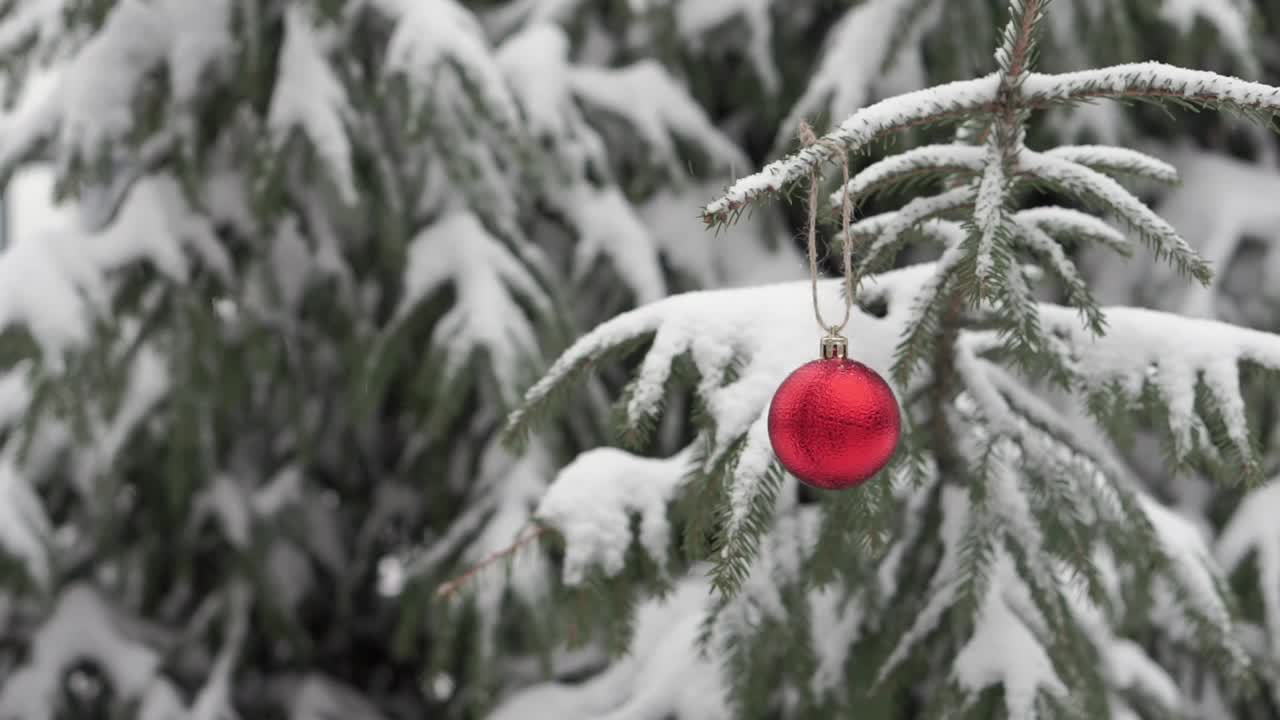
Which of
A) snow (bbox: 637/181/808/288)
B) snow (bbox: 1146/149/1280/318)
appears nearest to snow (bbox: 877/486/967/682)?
snow (bbox: 637/181/808/288)

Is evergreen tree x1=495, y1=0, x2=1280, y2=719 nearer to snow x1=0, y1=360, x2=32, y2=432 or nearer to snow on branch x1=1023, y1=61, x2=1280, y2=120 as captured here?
snow on branch x1=1023, y1=61, x2=1280, y2=120

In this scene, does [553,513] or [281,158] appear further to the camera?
[281,158]

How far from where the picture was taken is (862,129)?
886 millimetres

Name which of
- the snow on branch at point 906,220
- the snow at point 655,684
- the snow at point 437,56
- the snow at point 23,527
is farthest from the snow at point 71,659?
the snow on branch at point 906,220

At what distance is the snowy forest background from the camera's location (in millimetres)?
1944

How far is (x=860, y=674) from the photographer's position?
53.1 inches

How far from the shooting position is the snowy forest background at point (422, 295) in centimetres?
194

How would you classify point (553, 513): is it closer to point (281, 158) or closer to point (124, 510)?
point (281, 158)

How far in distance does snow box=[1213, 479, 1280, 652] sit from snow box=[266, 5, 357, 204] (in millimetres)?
1604

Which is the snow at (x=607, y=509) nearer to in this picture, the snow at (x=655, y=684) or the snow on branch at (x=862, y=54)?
the snow at (x=655, y=684)

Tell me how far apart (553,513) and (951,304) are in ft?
1.54

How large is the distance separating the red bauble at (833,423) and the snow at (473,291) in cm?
109

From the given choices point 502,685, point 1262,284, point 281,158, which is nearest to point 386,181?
point 281,158

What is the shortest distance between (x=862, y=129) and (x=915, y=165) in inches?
6.2
